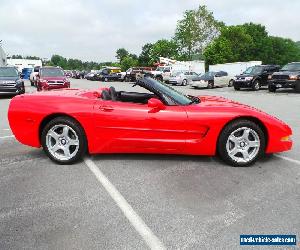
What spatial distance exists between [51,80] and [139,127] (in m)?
14.3

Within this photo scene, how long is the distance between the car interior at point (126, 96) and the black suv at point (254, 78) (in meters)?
16.4

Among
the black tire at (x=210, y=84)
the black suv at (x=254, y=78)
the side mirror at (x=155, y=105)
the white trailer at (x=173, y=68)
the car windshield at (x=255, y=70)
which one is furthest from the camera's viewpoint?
the white trailer at (x=173, y=68)

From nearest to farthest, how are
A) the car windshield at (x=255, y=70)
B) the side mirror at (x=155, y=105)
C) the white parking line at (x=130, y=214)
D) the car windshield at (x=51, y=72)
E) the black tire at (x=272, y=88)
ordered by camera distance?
the white parking line at (x=130, y=214)
the side mirror at (x=155, y=105)
the black tire at (x=272, y=88)
the car windshield at (x=51, y=72)
the car windshield at (x=255, y=70)

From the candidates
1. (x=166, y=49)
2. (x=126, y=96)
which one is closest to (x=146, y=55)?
(x=166, y=49)

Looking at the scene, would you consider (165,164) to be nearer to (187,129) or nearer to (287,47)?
(187,129)

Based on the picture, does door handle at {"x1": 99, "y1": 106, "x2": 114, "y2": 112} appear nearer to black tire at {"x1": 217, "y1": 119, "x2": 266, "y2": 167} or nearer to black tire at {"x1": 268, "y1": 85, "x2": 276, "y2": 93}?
black tire at {"x1": 217, "y1": 119, "x2": 266, "y2": 167}

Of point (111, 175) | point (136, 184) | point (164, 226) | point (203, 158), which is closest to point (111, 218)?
point (164, 226)

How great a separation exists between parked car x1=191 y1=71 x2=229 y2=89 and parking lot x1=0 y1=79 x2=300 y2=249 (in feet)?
63.3

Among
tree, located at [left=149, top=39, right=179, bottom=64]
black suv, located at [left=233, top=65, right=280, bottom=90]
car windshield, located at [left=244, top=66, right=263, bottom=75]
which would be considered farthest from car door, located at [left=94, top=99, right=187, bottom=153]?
tree, located at [left=149, top=39, right=179, bottom=64]

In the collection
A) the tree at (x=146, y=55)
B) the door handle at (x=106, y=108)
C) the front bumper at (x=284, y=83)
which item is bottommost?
the front bumper at (x=284, y=83)

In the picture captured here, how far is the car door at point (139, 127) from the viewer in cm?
443

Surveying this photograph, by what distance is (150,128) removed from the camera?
4441 mm

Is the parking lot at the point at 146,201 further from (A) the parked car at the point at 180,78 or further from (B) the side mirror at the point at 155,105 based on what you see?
(A) the parked car at the point at 180,78

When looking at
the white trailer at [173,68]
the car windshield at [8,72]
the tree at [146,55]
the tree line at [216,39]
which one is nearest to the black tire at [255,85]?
the white trailer at [173,68]
